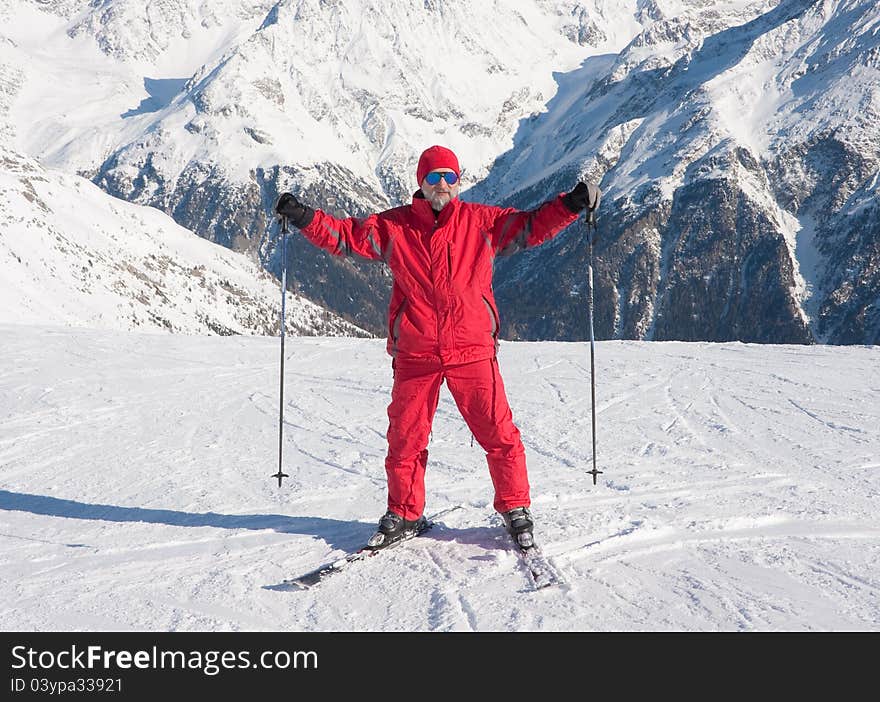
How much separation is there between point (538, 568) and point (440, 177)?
249 centimetres

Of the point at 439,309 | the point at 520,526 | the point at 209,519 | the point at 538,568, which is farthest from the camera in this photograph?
the point at 209,519

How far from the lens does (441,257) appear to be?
480 centimetres

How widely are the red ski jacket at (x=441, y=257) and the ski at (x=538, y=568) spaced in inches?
48.4

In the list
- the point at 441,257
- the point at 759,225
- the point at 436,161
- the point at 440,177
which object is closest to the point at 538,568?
the point at 441,257

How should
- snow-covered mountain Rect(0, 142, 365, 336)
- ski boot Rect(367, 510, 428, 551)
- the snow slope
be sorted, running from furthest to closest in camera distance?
snow-covered mountain Rect(0, 142, 365, 336)
ski boot Rect(367, 510, 428, 551)
the snow slope

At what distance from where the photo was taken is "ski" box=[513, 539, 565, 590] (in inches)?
159

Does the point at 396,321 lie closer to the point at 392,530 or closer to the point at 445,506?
the point at 392,530

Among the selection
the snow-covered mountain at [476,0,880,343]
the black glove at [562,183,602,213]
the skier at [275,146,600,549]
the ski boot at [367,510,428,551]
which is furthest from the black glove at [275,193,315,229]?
the snow-covered mountain at [476,0,880,343]

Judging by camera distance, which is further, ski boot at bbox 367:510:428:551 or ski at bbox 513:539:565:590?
ski boot at bbox 367:510:428:551

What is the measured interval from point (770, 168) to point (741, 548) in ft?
661

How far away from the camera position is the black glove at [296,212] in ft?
16.0

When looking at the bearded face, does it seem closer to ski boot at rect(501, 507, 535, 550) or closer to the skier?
the skier

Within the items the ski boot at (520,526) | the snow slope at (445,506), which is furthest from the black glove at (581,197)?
the snow slope at (445,506)

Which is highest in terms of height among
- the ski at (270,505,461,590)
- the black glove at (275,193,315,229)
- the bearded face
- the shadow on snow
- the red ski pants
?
the bearded face
